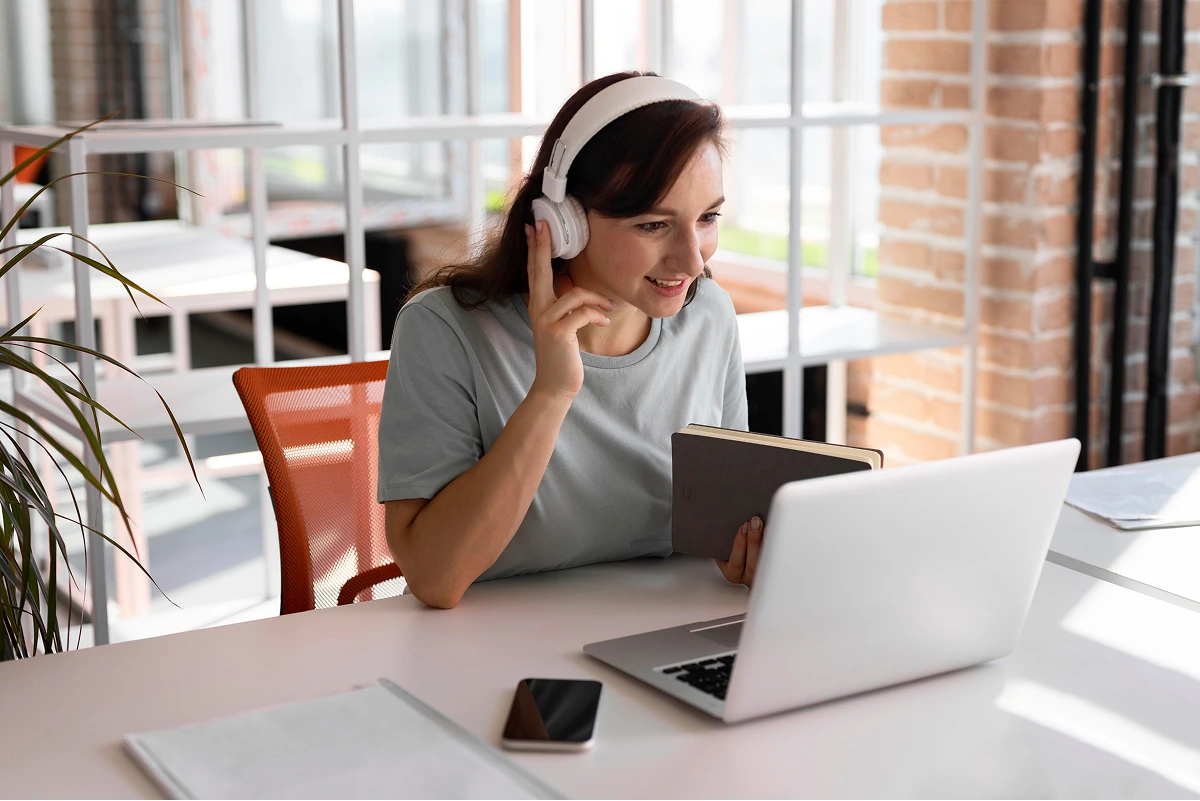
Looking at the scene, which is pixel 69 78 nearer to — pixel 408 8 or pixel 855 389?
pixel 408 8

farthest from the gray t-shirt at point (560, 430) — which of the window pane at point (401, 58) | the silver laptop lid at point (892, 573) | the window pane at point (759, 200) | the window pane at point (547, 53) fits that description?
the window pane at point (401, 58)

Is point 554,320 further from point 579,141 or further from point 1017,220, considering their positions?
point 1017,220

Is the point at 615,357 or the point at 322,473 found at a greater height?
the point at 615,357

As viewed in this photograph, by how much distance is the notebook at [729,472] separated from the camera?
4.43ft

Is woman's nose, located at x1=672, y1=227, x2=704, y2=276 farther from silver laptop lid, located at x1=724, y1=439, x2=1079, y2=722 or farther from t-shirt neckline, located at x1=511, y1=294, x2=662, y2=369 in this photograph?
silver laptop lid, located at x1=724, y1=439, x2=1079, y2=722

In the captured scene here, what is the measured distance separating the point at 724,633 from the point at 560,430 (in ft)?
1.26

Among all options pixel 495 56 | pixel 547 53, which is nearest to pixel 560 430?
pixel 547 53

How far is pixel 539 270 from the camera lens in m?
1.53

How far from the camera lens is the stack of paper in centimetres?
169

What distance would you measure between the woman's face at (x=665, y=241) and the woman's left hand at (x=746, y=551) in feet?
0.95

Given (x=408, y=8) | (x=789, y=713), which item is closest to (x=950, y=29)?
(x=789, y=713)

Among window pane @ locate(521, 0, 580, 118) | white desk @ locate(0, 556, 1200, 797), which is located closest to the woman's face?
white desk @ locate(0, 556, 1200, 797)

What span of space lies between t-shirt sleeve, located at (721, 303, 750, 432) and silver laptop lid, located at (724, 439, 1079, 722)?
0.67 meters

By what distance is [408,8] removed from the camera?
6281 mm
